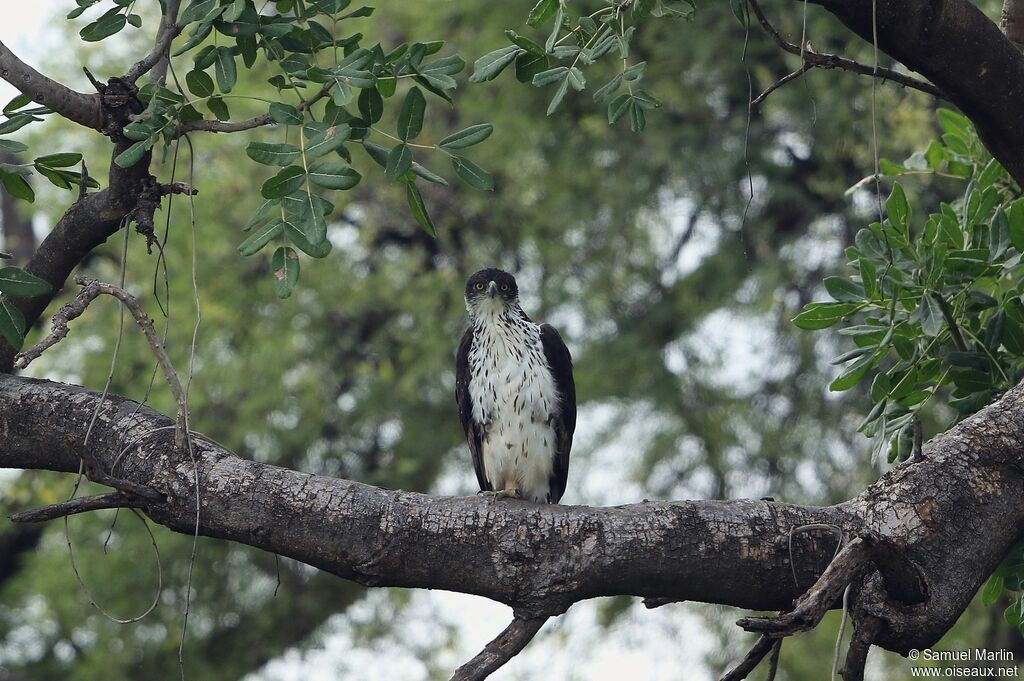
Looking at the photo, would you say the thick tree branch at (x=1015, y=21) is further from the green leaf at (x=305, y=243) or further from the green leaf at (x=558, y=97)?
the green leaf at (x=305, y=243)

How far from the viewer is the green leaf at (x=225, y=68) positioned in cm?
296

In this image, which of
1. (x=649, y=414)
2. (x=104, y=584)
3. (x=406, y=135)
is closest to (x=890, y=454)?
(x=406, y=135)

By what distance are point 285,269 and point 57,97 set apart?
2.71 feet

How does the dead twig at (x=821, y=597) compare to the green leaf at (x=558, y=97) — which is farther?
the green leaf at (x=558, y=97)

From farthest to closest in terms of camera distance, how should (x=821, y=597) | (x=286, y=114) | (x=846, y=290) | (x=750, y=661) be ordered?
1. (x=846, y=290)
2. (x=286, y=114)
3. (x=750, y=661)
4. (x=821, y=597)

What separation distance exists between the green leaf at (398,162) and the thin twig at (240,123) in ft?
0.75

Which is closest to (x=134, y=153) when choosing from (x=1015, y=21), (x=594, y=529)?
(x=594, y=529)

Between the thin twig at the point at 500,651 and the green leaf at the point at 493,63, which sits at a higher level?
the green leaf at the point at 493,63

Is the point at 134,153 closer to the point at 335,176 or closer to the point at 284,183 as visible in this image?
the point at 284,183

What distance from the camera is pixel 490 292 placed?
4996mm

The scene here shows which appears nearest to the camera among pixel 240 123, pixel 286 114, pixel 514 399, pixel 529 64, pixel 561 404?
pixel 286 114

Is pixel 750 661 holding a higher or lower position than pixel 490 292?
lower

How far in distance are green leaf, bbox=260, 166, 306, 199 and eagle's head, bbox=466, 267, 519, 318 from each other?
234cm

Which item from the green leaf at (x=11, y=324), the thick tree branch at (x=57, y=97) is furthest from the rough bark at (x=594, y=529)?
the thick tree branch at (x=57, y=97)
